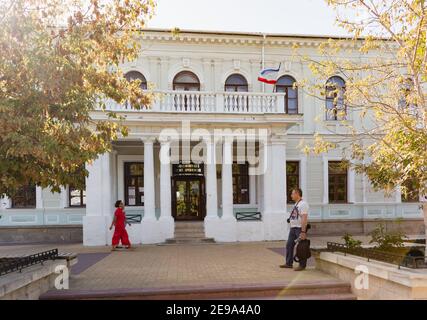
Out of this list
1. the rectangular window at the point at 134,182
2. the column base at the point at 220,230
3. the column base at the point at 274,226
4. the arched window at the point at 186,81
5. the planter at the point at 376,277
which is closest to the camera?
the planter at the point at 376,277

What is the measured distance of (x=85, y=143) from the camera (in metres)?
7.70

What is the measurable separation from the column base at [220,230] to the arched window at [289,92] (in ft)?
22.4

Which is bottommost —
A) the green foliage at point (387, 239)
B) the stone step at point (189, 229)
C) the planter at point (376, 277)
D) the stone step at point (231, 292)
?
the stone step at point (189, 229)

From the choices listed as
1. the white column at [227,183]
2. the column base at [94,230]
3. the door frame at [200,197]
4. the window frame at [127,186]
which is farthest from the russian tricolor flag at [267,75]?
the column base at [94,230]

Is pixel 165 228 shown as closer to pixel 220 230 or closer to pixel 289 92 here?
pixel 220 230

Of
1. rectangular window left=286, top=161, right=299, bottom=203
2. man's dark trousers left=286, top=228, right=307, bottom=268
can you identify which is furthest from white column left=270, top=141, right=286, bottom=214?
man's dark trousers left=286, top=228, right=307, bottom=268

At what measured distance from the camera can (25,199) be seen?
1900 cm

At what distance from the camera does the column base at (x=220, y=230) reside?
16750 mm

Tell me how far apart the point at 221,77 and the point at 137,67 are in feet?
13.0

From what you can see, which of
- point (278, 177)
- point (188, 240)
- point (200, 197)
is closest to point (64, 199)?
point (200, 197)

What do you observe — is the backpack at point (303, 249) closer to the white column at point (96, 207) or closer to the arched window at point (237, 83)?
the white column at point (96, 207)

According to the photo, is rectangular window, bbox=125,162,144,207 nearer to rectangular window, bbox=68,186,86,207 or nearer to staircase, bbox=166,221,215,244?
rectangular window, bbox=68,186,86,207
